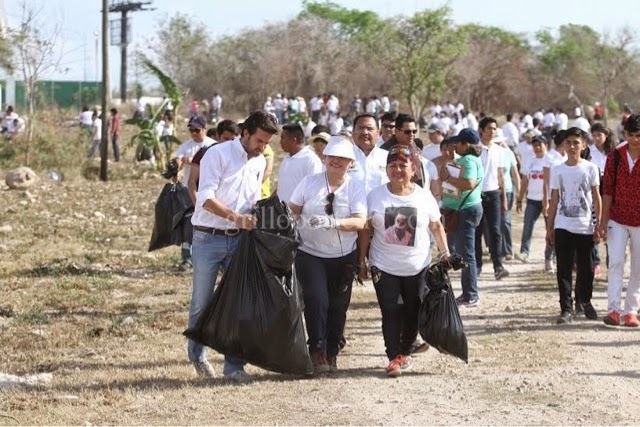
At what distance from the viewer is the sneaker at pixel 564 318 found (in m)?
10.9

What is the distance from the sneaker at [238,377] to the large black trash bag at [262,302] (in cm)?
31

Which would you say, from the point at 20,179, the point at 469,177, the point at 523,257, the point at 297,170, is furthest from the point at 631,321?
the point at 20,179

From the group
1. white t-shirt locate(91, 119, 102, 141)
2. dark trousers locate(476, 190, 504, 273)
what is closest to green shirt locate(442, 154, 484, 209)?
dark trousers locate(476, 190, 504, 273)

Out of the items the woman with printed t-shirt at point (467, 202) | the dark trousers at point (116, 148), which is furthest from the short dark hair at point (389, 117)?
the dark trousers at point (116, 148)

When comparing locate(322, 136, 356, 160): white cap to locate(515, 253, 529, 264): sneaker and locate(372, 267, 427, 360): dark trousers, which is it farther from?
locate(515, 253, 529, 264): sneaker

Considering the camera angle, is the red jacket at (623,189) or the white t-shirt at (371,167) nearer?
the white t-shirt at (371,167)

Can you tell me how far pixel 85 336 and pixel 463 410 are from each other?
162 inches

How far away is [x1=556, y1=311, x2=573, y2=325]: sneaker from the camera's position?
10945 mm

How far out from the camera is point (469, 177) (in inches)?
467

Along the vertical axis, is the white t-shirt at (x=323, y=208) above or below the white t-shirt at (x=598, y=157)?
below

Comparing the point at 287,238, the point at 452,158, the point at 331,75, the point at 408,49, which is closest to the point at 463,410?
the point at 287,238

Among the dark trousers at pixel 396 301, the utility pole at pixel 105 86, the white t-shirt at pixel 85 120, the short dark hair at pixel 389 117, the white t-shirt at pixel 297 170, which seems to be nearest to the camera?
the dark trousers at pixel 396 301

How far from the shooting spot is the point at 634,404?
7621mm

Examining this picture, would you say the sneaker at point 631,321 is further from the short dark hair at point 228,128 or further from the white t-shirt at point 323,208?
the short dark hair at point 228,128
